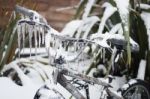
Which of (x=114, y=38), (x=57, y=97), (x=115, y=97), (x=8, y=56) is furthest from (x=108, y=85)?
(x=8, y=56)

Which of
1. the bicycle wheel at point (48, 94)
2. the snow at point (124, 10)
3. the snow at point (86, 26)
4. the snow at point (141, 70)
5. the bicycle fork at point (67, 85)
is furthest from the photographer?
the snow at point (86, 26)

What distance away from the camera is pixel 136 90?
2.46 meters

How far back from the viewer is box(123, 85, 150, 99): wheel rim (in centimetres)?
242

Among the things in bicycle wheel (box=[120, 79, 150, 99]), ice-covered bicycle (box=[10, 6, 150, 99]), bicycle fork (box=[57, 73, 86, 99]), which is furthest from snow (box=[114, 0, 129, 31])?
bicycle fork (box=[57, 73, 86, 99])

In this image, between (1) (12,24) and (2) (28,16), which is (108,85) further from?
(1) (12,24)

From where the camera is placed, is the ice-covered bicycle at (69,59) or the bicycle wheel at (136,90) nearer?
the ice-covered bicycle at (69,59)

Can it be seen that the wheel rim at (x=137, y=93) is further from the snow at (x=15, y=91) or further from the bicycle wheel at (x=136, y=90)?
the snow at (x=15, y=91)

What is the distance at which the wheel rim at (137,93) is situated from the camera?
95.1 inches

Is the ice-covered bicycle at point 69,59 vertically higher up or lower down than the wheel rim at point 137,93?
higher up

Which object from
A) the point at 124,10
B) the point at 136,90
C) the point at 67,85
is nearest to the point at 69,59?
the point at 67,85

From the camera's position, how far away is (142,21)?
8.74 feet

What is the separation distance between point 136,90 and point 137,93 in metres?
0.03

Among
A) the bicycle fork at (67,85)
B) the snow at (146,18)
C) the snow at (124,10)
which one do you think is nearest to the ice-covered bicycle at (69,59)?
the bicycle fork at (67,85)

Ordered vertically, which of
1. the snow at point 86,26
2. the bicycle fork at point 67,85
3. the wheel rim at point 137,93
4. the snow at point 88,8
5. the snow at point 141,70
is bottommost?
the wheel rim at point 137,93
